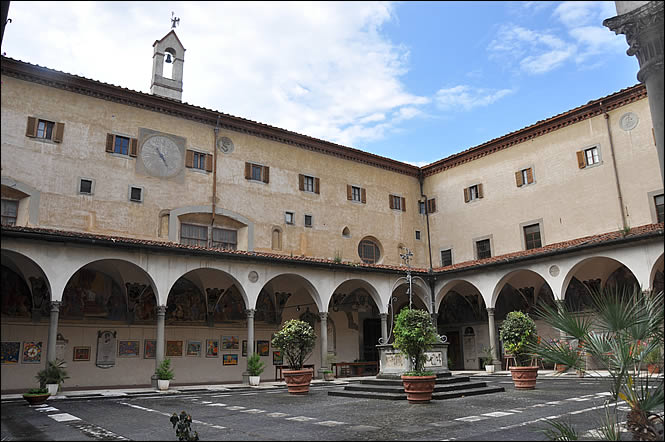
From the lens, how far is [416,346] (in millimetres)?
12445

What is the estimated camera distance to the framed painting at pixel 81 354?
1933cm

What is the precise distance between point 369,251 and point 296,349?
12.4 metres

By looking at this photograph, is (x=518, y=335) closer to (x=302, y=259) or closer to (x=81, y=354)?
(x=302, y=259)

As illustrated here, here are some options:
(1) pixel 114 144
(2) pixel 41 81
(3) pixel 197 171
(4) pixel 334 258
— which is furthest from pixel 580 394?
(2) pixel 41 81

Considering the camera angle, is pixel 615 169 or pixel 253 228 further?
pixel 253 228

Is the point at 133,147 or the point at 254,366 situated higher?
the point at 133,147

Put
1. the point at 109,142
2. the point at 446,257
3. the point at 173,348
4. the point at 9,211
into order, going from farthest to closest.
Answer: the point at 446,257 → the point at 173,348 → the point at 109,142 → the point at 9,211

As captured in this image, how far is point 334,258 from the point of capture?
2566 centimetres

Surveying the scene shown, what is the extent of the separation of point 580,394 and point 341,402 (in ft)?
18.9

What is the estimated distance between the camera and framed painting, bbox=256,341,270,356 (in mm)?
23841

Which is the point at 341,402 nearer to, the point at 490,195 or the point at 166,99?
the point at 166,99

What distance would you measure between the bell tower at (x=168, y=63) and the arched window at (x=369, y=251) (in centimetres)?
1123

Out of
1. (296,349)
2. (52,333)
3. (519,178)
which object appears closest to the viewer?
(296,349)

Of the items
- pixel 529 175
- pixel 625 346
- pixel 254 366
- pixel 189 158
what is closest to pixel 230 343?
pixel 254 366
